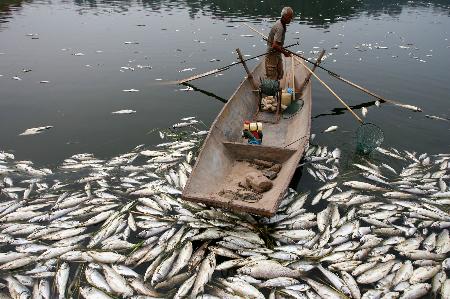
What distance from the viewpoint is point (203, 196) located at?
5824 millimetres

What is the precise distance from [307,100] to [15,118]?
31.2 ft

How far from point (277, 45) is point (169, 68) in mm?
8734

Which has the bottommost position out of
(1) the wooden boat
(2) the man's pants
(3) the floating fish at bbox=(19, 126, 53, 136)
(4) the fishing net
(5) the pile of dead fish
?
(5) the pile of dead fish

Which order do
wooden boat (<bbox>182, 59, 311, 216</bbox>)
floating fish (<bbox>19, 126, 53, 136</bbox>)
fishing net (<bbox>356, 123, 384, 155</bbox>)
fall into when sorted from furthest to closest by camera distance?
floating fish (<bbox>19, 126, 53, 136</bbox>) < fishing net (<bbox>356, 123, 384, 155</bbox>) < wooden boat (<bbox>182, 59, 311, 216</bbox>)

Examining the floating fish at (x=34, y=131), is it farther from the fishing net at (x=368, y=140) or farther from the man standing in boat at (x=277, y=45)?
the fishing net at (x=368, y=140)

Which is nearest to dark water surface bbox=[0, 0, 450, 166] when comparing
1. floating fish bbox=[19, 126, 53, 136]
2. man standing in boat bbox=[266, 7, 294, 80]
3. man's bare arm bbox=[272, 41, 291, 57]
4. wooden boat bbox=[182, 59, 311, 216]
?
floating fish bbox=[19, 126, 53, 136]

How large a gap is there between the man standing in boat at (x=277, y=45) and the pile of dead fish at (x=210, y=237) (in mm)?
3489

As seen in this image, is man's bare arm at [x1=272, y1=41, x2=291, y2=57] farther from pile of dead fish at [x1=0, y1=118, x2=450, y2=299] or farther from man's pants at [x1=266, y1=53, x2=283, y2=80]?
pile of dead fish at [x1=0, y1=118, x2=450, y2=299]

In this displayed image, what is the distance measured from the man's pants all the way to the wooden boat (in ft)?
2.60

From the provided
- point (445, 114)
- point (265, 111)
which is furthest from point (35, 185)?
point (445, 114)

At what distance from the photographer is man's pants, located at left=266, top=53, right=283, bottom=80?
1018 cm

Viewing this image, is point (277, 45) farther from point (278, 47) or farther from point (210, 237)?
point (210, 237)

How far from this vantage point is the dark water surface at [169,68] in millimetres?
10797

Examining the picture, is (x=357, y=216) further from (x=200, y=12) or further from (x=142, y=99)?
(x=200, y=12)
